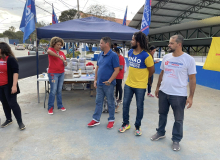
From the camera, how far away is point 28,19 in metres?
4.57

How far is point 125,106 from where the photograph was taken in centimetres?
296

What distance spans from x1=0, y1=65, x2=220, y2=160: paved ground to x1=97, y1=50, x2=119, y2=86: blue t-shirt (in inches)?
39.9

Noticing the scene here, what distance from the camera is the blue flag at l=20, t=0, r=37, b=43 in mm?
4530

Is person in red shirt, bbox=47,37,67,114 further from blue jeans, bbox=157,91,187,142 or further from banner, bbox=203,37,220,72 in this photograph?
banner, bbox=203,37,220,72

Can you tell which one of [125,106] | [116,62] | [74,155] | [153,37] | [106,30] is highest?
[153,37]

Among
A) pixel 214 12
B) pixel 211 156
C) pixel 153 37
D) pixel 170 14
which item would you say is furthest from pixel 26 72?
pixel 214 12

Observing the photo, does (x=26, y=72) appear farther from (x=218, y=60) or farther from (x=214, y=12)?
(x=214, y=12)

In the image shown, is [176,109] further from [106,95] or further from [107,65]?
[107,65]

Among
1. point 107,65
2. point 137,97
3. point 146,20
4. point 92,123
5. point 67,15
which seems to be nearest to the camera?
point 137,97

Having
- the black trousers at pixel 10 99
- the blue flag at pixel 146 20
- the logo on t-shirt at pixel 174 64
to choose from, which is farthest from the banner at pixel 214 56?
the black trousers at pixel 10 99

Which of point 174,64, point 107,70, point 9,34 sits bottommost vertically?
point 107,70

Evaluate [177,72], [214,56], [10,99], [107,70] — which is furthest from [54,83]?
[214,56]

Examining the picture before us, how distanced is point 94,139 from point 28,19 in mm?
3719

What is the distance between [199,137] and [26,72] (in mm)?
5205
